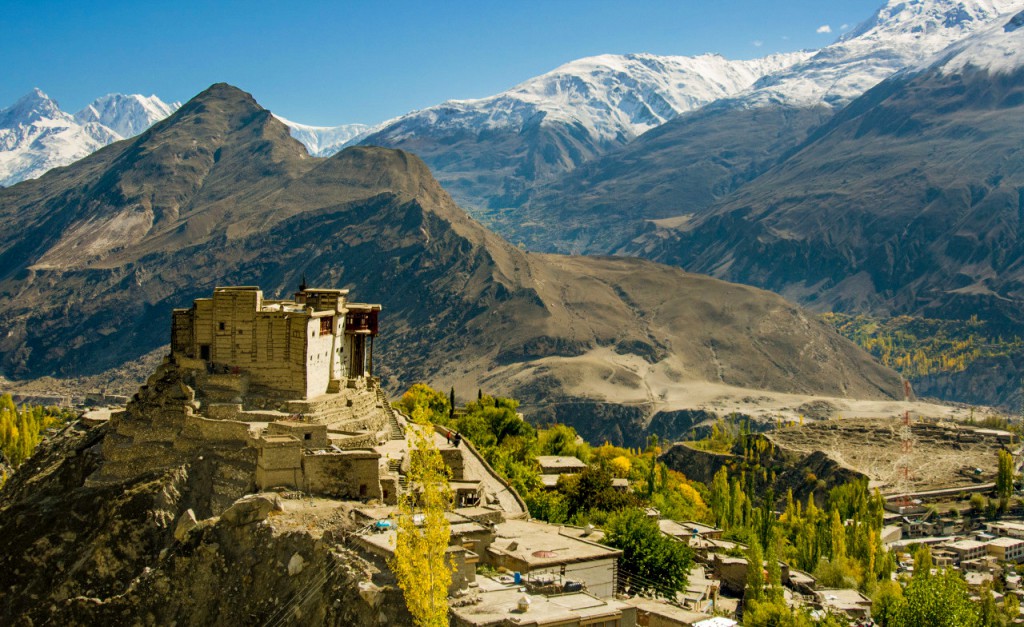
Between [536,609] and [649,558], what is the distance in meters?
16.2

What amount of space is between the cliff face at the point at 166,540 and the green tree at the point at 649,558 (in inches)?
523

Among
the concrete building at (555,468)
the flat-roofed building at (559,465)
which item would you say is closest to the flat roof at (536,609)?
the concrete building at (555,468)

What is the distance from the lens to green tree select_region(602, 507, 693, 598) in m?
49.8

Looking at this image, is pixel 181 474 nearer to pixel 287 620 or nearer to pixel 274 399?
pixel 274 399

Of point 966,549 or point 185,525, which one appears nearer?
point 185,525

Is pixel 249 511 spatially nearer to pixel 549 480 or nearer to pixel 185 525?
pixel 185 525

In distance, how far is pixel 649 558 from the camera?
50719 mm

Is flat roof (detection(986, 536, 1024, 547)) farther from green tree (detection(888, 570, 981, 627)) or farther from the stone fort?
the stone fort

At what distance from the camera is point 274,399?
5888 cm

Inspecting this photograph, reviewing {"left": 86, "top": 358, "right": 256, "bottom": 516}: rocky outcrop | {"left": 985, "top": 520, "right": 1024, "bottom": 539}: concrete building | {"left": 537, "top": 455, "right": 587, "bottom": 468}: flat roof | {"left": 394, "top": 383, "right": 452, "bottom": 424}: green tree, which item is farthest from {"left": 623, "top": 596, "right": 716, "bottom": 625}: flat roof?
{"left": 985, "top": 520, "right": 1024, "bottom": 539}: concrete building

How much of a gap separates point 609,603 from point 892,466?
131m

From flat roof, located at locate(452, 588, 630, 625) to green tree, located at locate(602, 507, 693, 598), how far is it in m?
11.3

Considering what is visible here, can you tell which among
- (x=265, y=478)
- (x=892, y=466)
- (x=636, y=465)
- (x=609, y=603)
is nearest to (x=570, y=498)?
(x=265, y=478)

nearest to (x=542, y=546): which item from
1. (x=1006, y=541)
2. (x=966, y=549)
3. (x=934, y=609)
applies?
(x=934, y=609)
